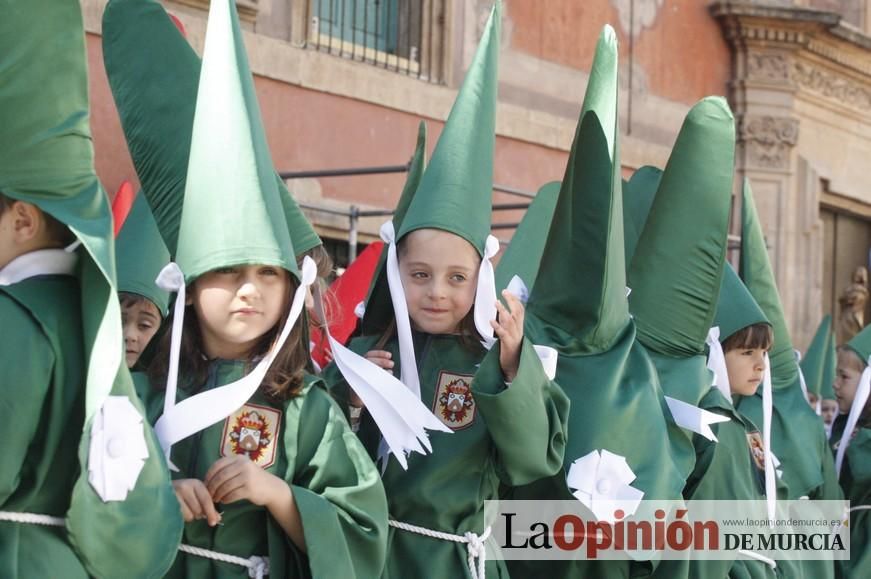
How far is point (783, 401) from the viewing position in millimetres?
6062

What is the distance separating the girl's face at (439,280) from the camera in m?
3.91

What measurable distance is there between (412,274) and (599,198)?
669 millimetres

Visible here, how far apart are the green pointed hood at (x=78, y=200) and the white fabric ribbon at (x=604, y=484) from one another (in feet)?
5.20

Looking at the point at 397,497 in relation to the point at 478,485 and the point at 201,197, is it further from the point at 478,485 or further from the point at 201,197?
the point at 201,197

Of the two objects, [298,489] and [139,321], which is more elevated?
[139,321]

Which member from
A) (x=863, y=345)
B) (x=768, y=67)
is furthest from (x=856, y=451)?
(x=768, y=67)

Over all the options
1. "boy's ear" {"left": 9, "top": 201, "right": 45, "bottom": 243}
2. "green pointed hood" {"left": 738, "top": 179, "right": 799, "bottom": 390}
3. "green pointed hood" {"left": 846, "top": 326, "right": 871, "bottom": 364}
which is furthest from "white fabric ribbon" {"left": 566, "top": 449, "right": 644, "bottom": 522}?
"green pointed hood" {"left": 846, "top": 326, "right": 871, "bottom": 364}

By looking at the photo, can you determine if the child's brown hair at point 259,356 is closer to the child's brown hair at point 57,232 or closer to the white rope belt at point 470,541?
the child's brown hair at point 57,232

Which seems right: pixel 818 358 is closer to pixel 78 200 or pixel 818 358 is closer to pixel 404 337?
pixel 404 337

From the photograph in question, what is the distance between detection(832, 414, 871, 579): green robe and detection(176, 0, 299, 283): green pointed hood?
3.81 metres

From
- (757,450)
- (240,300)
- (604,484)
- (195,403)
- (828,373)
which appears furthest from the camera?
(828,373)

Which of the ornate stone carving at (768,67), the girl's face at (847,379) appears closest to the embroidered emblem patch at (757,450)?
the girl's face at (847,379)

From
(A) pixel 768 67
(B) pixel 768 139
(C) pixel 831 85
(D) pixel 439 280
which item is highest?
(C) pixel 831 85

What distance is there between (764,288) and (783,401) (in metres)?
0.45
